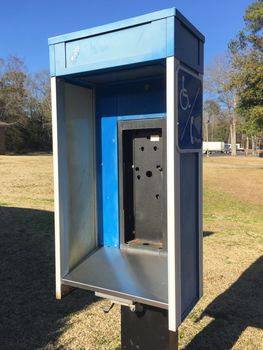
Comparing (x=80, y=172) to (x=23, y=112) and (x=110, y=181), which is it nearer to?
(x=110, y=181)

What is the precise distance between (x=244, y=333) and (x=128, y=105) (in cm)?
236

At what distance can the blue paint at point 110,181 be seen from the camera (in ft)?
8.37

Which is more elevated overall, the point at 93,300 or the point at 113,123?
the point at 113,123

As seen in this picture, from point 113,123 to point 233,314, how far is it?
7.87 feet

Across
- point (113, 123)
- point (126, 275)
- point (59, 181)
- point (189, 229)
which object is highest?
point (113, 123)

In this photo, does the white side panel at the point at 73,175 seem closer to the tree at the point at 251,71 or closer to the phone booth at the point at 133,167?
the phone booth at the point at 133,167

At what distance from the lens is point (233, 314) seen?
12.2ft

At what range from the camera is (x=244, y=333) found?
3.38 metres

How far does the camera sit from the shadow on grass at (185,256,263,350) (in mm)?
3250

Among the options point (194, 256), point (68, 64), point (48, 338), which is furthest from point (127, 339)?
point (68, 64)

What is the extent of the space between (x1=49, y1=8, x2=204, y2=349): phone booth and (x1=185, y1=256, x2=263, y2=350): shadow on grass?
120 cm

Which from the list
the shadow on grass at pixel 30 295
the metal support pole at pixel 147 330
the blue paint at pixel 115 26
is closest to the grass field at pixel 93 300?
the shadow on grass at pixel 30 295

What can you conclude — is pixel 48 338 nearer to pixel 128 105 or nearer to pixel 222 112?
pixel 128 105

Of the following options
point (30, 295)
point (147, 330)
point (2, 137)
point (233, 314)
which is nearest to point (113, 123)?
point (147, 330)
